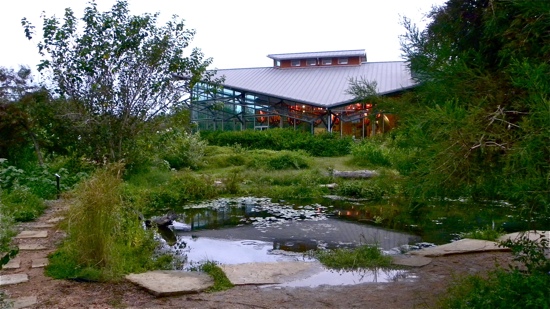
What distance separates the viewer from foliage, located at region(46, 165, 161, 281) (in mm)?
4871

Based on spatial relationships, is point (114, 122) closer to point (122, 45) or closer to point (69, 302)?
point (122, 45)

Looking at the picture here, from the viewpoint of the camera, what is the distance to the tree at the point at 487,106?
2631mm

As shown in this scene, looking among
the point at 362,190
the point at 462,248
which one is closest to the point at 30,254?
the point at 462,248

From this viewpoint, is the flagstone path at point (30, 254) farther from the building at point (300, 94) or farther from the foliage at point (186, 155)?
the building at point (300, 94)

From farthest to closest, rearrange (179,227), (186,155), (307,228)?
(186,155), (179,227), (307,228)

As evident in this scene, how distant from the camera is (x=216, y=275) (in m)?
5.05

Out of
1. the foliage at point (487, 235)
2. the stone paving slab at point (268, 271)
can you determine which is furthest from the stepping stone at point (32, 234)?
the foliage at point (487, 235)

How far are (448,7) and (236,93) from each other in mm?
26893

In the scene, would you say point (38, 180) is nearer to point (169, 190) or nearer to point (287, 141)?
point (169, 190)

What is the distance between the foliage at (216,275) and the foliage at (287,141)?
15.4m

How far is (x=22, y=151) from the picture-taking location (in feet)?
40.8

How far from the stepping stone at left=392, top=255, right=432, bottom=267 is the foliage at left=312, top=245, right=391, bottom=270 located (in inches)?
4.9

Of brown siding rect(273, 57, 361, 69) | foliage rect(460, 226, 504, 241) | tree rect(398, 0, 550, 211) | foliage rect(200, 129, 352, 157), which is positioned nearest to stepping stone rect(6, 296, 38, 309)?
tree rect(398, 0, 550, 211)

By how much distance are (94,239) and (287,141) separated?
1786 cm
